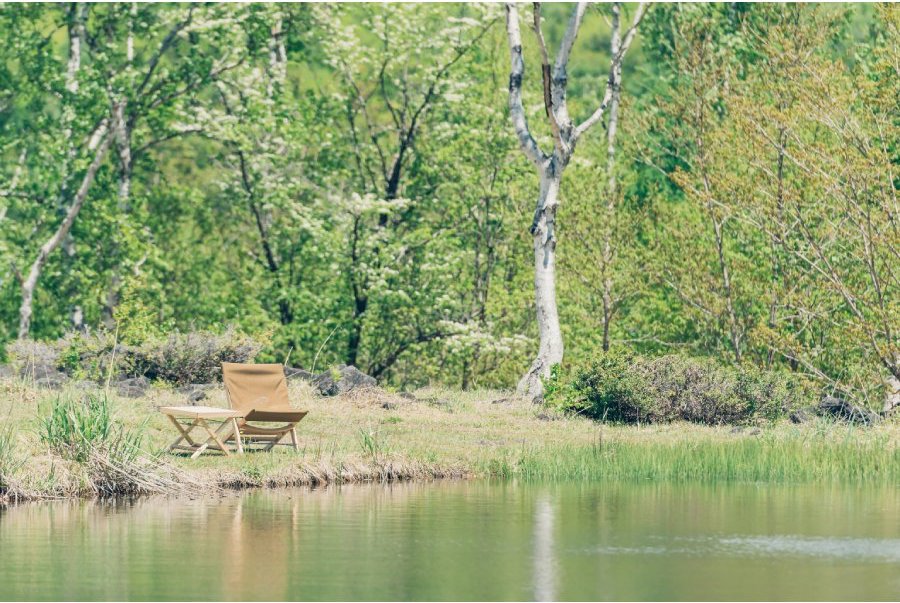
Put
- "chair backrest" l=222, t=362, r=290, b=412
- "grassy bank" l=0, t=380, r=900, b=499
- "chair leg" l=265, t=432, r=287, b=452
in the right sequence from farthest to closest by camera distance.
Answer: "chair backrest" l=222, t=362, r=290, b=412 → "chair leg" l=265, t=432, r=287, b=452 → "grassy bank" l=0, t=380, r=900, b=499

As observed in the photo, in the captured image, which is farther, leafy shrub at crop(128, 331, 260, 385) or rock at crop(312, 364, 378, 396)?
leafy shrub at crop(128, 331, 260, 385)

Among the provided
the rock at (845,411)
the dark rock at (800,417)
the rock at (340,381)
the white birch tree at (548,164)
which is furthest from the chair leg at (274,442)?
the rock at (845,411)

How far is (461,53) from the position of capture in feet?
104

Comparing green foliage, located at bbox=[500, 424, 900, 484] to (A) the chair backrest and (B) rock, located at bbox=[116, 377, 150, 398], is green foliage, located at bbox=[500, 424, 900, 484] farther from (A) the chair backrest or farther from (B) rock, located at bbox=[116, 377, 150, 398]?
(B) rock, located at bbox=[116, 377, 150, 398]

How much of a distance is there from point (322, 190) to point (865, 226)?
511 inches

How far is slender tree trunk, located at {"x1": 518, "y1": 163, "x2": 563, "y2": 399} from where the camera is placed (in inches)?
1008

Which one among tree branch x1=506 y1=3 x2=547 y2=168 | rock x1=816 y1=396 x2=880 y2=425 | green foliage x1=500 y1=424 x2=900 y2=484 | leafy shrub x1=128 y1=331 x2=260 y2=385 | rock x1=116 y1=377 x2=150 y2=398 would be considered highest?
tree branch x1=506 y1=3 x2=547 y2=168

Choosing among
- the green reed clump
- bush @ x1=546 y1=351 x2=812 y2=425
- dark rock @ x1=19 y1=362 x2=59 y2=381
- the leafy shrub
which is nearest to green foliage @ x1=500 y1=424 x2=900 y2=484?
bush @ x1=546 y1=351 x2=812 y2=425

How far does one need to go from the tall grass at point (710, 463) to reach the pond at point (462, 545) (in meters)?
1.16

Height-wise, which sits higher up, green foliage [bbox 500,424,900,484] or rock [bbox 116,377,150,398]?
rock [bbox 116,377,150,398]

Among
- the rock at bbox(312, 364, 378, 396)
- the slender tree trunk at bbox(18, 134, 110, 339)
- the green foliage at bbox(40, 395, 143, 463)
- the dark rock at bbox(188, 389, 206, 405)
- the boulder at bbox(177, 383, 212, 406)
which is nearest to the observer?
the green foliage at bbox(40, 395, 143, 463)

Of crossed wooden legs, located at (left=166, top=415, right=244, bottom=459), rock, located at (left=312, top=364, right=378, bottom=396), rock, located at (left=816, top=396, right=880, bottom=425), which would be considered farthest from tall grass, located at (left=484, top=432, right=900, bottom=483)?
rock, located at (left=312, top=364, right=378, bottom=396)

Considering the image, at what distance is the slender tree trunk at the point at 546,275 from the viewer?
25609mm

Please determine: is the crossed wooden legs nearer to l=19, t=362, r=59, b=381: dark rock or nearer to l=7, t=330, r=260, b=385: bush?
l=7, t=330, r=260, b=385: bush
